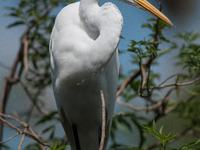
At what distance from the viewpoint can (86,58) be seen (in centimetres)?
86

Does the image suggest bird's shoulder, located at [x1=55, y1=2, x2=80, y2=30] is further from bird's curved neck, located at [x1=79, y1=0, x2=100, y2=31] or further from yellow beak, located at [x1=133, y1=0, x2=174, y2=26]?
yellow beak, located at [x1=133, y1=0, x2=174, y2=26]

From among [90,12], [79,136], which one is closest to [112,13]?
[90,12]

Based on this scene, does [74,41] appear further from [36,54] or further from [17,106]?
[17,106]

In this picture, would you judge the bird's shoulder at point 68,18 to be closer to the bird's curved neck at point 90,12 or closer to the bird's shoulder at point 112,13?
the bird's curved neck at point 90,12

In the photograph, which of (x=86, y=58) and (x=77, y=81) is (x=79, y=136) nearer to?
(x=77, y=81)

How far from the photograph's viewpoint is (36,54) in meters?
1.57

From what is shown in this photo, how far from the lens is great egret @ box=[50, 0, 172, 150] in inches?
32.3

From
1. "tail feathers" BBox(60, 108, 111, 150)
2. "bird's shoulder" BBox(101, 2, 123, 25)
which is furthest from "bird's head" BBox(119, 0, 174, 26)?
"tail feathers" BBox(60, 108, 111, 150)

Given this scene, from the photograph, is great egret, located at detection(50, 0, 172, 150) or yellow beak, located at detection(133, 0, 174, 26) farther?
yellow beak, located at detection(133, 0, 174, 26)

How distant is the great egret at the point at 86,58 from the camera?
82cm

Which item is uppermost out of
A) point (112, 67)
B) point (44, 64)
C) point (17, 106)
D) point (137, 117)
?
point (112, 67)

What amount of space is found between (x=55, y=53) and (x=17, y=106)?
2.56 metres

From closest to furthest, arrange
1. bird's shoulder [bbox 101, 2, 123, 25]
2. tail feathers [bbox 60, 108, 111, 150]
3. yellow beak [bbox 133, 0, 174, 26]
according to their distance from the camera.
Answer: bird's shoulder [bbox 101, 2, 123, 25] < yellow beak [bbox 133, 0, 174, 26] < tail feathers [bbox 60, 108, 111, 150]

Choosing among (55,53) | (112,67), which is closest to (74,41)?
(55,53)
